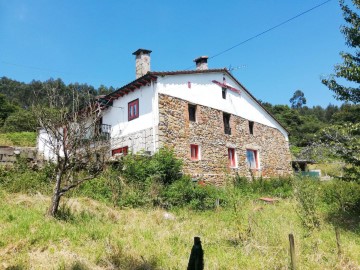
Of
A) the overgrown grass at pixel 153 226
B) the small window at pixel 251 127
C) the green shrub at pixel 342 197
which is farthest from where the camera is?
the small window at pixel 251 127

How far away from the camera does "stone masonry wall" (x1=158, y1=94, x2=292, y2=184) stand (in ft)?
50.5

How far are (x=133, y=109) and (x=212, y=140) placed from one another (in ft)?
15.3

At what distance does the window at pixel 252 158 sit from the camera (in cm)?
1956

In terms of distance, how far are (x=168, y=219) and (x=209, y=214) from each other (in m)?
2.08

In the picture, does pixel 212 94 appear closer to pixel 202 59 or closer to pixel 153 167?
pixel 202 59

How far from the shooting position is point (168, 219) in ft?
29.8

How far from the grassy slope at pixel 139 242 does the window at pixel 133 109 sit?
8.15 meters

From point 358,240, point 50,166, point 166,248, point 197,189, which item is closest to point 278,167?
point 197,189

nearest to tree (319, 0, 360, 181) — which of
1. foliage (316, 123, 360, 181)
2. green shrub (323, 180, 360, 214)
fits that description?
foliage (316, 123, 360, 181)

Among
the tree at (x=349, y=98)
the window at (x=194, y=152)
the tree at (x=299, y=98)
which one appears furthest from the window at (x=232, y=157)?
the tree at (x=299, y=98)

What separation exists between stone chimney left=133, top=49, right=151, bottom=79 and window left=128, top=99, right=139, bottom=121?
172 centimetres

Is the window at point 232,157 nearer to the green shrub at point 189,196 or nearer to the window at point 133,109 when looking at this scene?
the green shrub at point 189,196

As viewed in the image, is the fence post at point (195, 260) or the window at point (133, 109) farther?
the window at point (133, 109)

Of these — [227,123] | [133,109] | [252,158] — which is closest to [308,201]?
[133,109]
